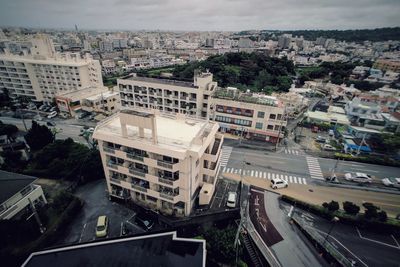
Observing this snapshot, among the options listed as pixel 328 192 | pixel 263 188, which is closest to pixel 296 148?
pixel 328 192

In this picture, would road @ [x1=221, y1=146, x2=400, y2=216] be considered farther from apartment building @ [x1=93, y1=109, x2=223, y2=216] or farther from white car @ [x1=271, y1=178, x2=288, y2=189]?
apartment building @ [x1=93, y1=109, x2=223, y2=216]

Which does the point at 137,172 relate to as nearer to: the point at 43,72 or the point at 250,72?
the point at 43,72

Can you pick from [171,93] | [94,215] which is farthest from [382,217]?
[171,93]

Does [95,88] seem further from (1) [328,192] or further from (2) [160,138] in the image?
(1) [328,192]

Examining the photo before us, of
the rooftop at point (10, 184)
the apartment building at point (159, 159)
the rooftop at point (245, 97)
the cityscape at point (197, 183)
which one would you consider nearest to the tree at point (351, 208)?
the cityscape at point (197, 183)

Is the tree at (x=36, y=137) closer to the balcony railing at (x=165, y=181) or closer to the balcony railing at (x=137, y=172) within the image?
the balcony railing at (x=137, y=172)

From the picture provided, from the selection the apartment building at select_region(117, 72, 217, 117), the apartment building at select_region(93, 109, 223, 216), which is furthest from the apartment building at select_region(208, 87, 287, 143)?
the apartment building at select_region(93, 109, 223, 216)
